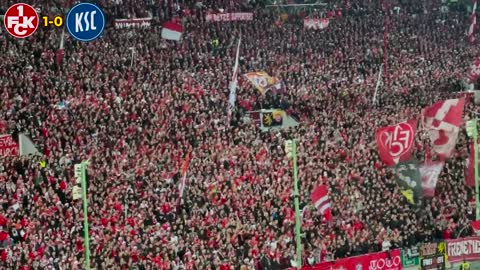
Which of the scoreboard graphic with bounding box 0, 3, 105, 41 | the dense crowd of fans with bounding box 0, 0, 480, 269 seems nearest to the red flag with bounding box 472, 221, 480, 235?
the dense crowd of fans with bounding box 0, 0, 480, 269

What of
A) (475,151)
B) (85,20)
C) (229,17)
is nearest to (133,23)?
(229,17)

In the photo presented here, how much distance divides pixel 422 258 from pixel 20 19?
20193 millimetres

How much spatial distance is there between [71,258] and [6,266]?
7.19 feet

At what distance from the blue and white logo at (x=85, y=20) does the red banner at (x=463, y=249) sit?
1930 centimetres

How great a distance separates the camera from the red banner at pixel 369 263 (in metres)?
45.2

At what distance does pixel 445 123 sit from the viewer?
1791 inches

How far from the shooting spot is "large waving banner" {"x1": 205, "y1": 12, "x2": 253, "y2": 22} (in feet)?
222

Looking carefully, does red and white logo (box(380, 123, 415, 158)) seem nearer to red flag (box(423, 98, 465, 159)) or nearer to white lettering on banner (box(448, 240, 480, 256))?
red flag (box(423, 98, 465, 159))

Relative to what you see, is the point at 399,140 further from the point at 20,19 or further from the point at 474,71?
the point at 474,71

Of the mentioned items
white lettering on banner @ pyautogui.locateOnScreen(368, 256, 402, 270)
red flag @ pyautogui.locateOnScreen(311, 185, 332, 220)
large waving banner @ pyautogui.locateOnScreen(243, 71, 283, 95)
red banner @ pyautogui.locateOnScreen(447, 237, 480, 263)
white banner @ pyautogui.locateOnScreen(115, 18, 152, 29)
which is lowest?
red banner @ pyautogui.locateOnScreen(447, 237, 480, 263)

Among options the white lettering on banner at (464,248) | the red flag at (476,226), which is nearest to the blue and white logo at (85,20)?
the white lettering on banner at (464,248)

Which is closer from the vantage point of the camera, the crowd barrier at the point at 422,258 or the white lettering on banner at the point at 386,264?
the crowd barrier at the point at 422,258

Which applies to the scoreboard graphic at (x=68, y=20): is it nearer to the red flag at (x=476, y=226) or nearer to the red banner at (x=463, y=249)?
the red banner at (x=463, y=249)

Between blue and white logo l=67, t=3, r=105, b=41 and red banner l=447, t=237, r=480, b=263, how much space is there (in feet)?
63.3
